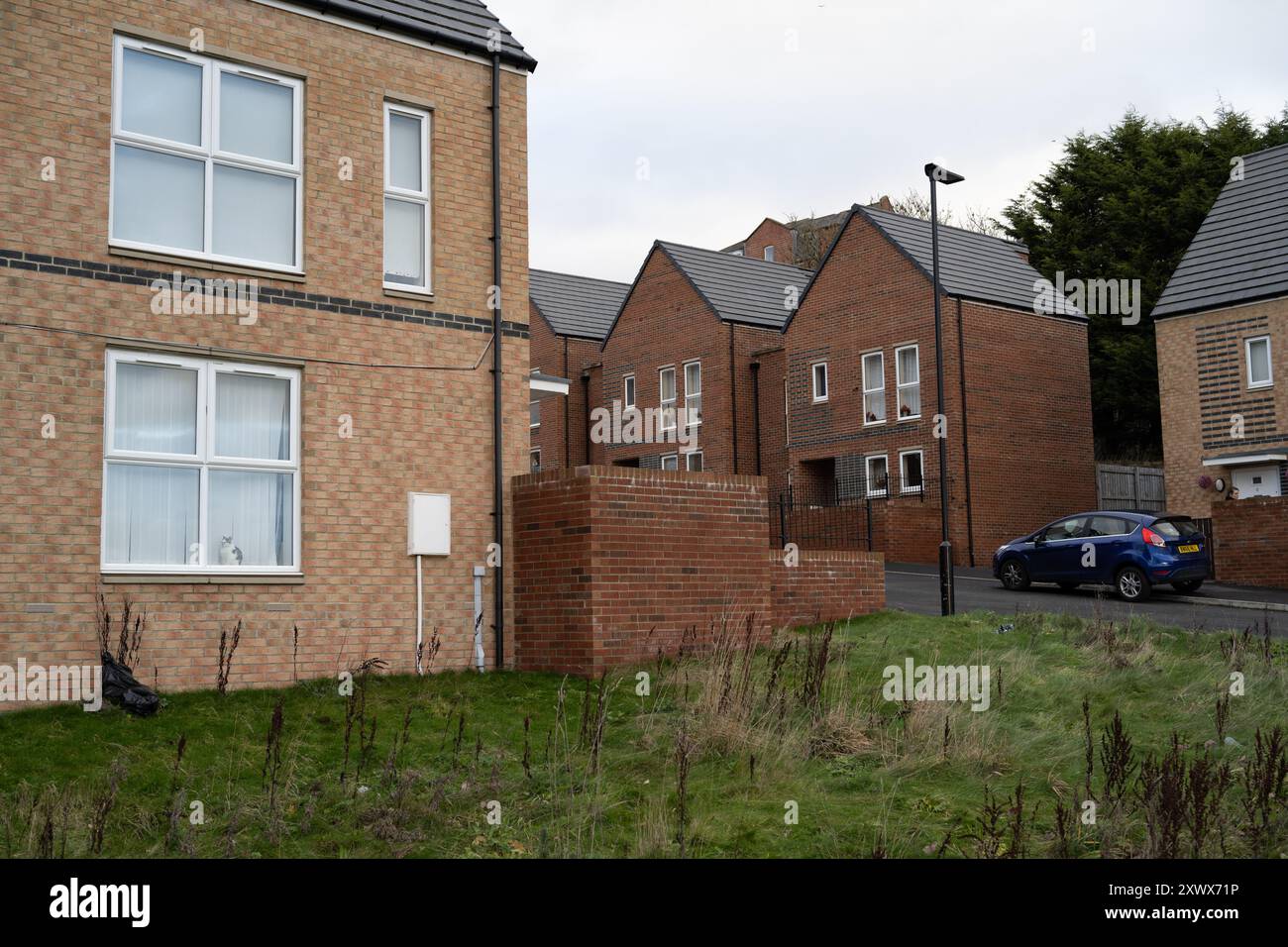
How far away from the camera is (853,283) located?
34.1 meters

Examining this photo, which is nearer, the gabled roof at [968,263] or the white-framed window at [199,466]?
the white-framed window at [199,466]

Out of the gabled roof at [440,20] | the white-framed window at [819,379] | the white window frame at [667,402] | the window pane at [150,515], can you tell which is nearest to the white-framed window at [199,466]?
the window pane at [150,515]

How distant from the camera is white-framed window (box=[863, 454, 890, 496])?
107ft

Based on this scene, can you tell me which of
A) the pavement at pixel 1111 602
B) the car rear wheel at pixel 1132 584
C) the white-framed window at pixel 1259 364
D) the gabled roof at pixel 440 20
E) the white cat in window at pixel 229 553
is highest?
the gabled roof at pixel 440 20

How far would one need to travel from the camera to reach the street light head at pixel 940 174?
1919cm

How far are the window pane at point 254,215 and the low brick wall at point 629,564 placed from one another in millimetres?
3545

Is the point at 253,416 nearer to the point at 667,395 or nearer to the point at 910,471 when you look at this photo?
the point at 910,471

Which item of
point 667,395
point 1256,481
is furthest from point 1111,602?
point 667,395

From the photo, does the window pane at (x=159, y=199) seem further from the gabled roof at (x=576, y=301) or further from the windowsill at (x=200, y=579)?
the gabled roof at (x=576, y=301)

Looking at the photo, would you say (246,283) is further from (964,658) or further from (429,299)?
(964,658)

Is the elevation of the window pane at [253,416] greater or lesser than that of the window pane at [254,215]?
lesser

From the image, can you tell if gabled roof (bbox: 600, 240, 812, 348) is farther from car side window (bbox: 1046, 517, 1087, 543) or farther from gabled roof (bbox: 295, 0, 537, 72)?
gabled roof (bbox: 295, 0, 537, 72)
